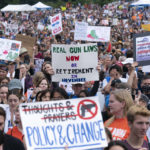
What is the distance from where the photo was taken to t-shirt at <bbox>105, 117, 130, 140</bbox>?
16.4 feet

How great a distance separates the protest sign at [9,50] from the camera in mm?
11508

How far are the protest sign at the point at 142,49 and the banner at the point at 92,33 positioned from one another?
191 inches

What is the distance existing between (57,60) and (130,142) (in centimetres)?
367

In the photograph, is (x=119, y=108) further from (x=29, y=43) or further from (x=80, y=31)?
(x=80, y=31)

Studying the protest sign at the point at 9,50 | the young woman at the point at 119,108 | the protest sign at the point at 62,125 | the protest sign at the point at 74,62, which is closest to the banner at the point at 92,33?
the protest sign at the point at 9,50

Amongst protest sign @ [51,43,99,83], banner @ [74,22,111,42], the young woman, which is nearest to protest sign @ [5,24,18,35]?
banner @ [74,22,111,42]

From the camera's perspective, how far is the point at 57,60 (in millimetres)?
7914

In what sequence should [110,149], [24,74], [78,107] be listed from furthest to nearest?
[24,74], [78,107], [110,149]

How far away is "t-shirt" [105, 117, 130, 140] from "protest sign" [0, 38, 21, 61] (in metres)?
6.56

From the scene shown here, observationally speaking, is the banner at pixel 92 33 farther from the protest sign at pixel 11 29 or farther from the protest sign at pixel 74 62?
the protest sign at pixel 74 62

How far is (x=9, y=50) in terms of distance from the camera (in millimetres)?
11547

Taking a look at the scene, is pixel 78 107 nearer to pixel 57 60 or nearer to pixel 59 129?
pixel 59 129

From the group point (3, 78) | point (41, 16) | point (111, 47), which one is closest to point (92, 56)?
point (3, 78)

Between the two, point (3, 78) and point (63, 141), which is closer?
point (63, 141)
